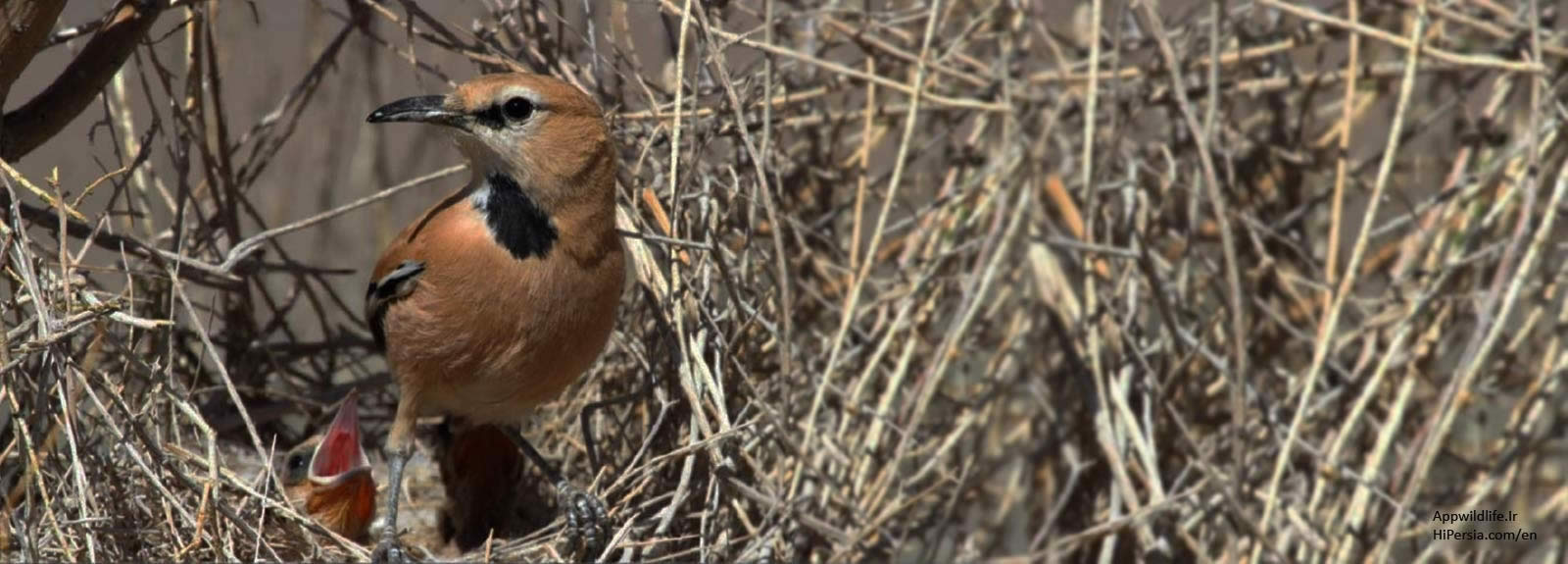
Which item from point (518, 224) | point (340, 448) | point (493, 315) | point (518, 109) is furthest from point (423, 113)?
point (340, 448)

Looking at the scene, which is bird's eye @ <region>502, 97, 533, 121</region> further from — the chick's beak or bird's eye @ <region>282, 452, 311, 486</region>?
bird's eye @ <region>282, 452, 311, 486</region>

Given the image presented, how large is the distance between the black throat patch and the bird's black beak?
0.20m

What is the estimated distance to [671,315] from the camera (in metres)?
4.14

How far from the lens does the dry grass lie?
414 cm

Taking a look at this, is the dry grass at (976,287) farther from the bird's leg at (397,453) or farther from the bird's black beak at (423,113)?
the bird's black beak at (423,113)

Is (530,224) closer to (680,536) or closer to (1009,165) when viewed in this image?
(680,536)

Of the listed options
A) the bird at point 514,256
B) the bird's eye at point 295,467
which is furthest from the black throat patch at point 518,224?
the bird's eye at point 295,467

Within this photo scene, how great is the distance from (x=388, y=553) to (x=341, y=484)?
0.24m

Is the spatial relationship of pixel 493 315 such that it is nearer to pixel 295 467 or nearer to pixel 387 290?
pixel 387 290

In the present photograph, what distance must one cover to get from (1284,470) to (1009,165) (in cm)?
113

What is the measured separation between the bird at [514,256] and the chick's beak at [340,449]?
0.21 m

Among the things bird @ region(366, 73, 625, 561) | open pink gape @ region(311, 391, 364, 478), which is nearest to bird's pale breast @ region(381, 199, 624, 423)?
bird @ region(366, 73, 625, 561)

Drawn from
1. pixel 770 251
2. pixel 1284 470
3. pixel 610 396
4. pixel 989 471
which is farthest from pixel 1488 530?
pixel 610 396

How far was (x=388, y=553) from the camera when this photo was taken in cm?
401
